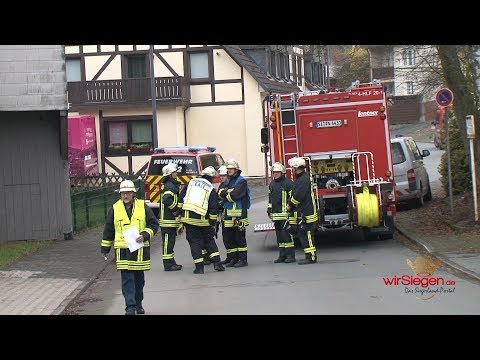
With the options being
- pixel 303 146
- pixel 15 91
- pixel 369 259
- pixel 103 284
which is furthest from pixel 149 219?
pixel 15 91

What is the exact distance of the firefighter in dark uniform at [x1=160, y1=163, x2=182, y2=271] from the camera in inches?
602

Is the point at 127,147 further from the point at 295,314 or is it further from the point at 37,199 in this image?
the point at 295,314

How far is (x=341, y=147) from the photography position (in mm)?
17391

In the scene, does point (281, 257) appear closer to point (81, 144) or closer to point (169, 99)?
point (81, 144)

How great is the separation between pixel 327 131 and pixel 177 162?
6.54m

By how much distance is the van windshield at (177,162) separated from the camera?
75.5 feet

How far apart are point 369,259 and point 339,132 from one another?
317 centimetres

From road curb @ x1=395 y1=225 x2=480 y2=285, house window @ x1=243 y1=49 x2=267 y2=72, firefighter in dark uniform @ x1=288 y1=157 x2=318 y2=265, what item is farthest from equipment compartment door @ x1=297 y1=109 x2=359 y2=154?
house window @ x1=243 y1=49 x2=267 y2=72

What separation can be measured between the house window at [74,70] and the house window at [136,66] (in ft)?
8.01

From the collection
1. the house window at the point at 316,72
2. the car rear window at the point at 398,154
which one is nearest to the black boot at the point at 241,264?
the car rear window at the point at 398,154

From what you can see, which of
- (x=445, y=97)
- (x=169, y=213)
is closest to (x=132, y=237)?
(x=169, y=213)

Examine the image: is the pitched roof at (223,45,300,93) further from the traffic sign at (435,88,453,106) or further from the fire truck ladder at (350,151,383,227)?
the fire truck ladder at (350,151,383,227)

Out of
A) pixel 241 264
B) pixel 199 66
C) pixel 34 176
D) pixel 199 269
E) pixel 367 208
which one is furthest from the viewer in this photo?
pixel 199 66

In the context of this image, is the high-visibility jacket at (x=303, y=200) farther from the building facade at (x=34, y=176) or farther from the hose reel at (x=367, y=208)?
the building facade at (x=34, y=176)
